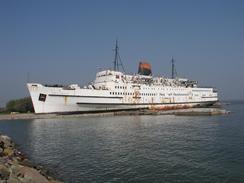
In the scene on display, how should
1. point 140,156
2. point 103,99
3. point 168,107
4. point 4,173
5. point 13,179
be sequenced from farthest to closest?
point 168,107 < point 103,99 < point 140,156 < point 4,173 < point 13,179

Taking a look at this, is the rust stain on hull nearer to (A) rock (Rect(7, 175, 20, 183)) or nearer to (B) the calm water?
(B) the calm water

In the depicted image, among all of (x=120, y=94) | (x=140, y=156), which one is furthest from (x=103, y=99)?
(x=140, y=156)

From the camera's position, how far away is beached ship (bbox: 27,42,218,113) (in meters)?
54.6

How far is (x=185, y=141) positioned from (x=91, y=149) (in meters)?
8.30

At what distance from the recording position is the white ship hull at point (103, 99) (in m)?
54.4

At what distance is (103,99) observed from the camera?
2293 inches

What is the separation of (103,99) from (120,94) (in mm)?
4421

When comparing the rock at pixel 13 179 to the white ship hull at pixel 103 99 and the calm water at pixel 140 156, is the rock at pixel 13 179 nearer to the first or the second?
the calm water at pixel 140 156

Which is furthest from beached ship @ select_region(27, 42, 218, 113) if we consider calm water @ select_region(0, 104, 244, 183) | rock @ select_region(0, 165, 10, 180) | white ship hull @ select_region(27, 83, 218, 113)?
rock @ select_region(0, 165, 10, 180)

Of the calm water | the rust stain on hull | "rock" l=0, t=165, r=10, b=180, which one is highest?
the rust stain on hull

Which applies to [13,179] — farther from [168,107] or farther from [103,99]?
[168,107]

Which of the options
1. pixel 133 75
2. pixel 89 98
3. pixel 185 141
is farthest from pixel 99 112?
pixel 185 141

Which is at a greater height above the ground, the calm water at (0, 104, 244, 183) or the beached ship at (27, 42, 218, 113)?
the beached ship at (27, 42, 218, 113)

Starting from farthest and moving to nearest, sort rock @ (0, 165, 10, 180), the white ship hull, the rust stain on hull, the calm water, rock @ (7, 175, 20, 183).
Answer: the rust stain on hull → the white ship hull → the calm water → rock @ (0, 165, 10, 180) → rock @ (7, 175, 20, 183)
